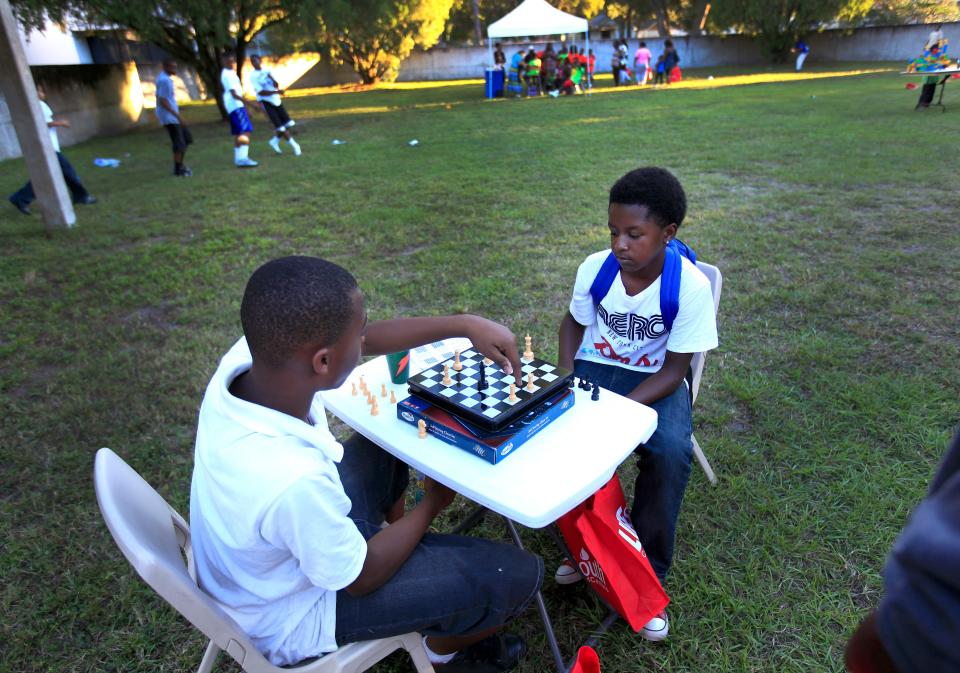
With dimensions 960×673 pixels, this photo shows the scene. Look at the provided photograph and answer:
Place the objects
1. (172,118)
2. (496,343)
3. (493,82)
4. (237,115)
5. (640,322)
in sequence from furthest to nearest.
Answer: (493,82), (237,115), (172,118), (640,322), (496,343)

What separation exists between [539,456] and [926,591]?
1.04 metres

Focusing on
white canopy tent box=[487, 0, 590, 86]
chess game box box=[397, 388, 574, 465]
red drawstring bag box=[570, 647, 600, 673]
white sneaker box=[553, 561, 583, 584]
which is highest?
white canopy tent box=[487, 0, 590, 86]

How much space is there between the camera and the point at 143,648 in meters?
2.08

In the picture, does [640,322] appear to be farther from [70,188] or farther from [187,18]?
[187,18]

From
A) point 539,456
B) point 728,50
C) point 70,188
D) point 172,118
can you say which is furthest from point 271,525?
point 728,50

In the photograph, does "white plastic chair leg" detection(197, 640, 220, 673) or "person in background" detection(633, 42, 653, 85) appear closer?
"white plastic chair leg" detection(197, 640, 220, 673)

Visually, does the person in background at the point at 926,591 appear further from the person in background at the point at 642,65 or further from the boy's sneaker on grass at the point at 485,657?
the person in background at the point at 642,65

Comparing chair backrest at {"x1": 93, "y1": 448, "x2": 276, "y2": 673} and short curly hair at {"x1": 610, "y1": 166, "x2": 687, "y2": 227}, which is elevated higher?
short curly hair at {"x1": 610, "y1": 166, "x2": 687, "y2": 227}

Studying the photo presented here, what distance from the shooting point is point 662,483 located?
6.76 ft

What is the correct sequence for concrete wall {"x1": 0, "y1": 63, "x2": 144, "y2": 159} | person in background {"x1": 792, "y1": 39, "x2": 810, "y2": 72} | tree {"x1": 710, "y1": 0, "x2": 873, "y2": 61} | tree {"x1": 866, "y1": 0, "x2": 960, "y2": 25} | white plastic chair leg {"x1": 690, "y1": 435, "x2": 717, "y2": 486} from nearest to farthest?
white plastic chair leg {"x1": 690, "y1": 435, "x2": 717, "y2": 486} < concrete wall {"x1": 0, "y1": 63, "x2": 144, "y2": 159} < person in background {"x1": 792, "y1": 39, "x2": 810, "y2": 72} < tree {"x1": 710, "y1": 0, "x2": 873, "y2": 61} < tree {"x1": 866, "y1": 0, "x2": 960, "y2": 25}

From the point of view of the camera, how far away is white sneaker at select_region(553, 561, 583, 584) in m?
2.24

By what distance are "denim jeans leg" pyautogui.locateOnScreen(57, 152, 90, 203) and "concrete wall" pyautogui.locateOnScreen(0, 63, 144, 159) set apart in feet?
17.8

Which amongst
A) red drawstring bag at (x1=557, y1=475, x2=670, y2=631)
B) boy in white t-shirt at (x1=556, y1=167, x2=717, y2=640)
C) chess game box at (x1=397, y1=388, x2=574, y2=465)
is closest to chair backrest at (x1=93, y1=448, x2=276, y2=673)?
chess game box at (x1=397, y1=388, x2=574, y2=465)

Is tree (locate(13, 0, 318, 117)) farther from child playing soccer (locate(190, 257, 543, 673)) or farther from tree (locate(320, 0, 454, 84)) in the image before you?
child playing soccer (locate(190, 257, 543, 673))
